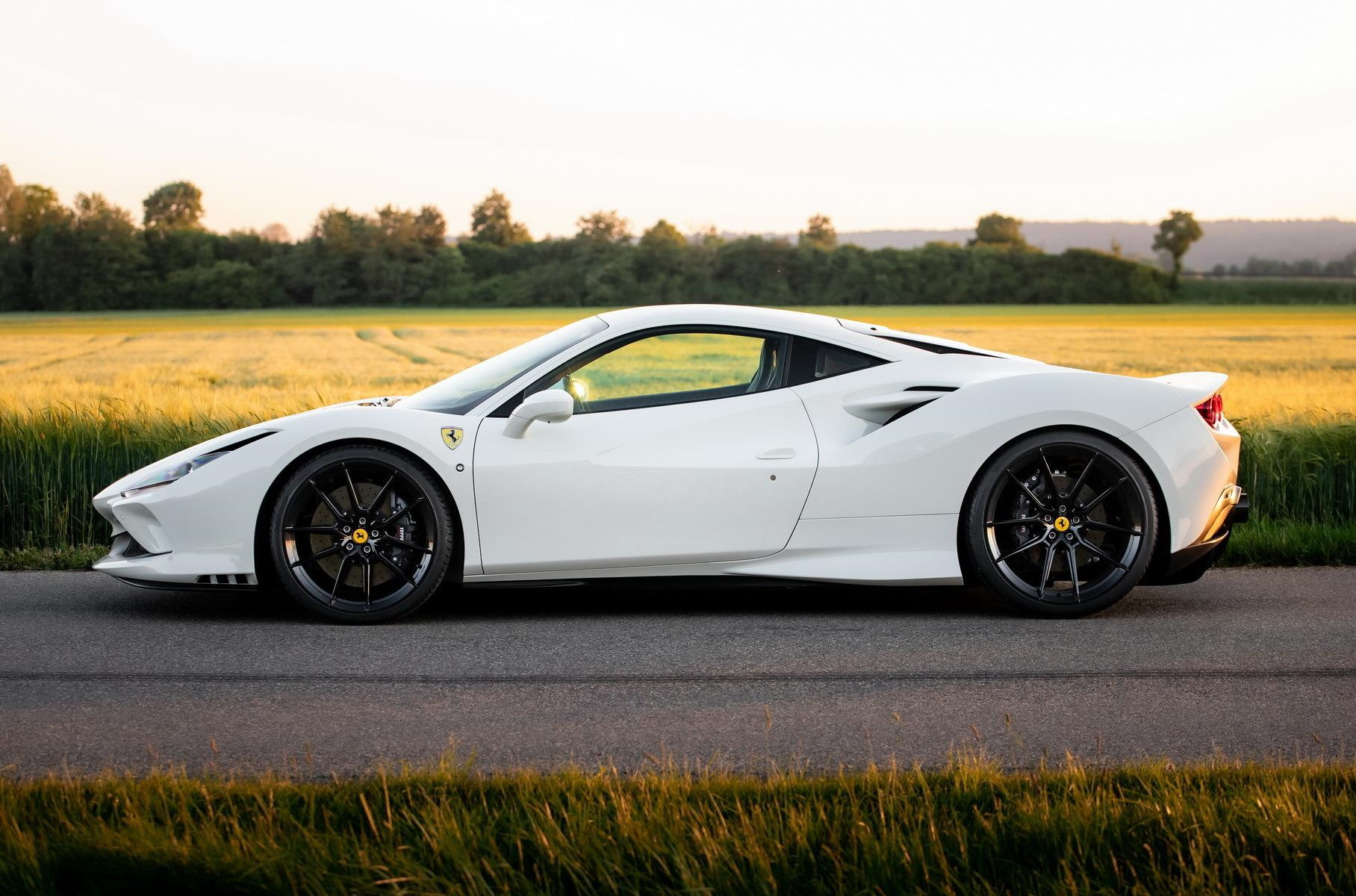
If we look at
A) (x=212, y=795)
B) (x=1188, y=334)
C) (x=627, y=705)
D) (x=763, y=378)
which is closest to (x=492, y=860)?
(x=212, y=795)

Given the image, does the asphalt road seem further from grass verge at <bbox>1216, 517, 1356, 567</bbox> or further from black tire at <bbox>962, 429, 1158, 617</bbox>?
grass verge at <bbox>1216, 517, 1356, 567</bbox>

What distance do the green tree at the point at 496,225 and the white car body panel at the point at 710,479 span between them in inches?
2025

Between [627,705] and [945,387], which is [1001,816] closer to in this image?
[627,705]

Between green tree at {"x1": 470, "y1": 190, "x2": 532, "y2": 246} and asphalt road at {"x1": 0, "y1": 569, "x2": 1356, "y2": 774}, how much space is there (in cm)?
5093

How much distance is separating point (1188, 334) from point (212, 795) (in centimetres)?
4182

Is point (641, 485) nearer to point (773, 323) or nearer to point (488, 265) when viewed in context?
point (773, 323)

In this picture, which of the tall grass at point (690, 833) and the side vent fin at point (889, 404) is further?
the side vent fin at point (889, 404)

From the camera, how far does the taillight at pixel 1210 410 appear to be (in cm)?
600

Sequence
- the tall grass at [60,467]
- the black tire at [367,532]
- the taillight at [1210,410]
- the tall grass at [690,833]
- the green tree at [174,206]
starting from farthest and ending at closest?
1. the green tree at [174,206]
2. the tall grass at [60,467]
3. the taillight at [1210,410]
4. the black tire at [367,532]
5. the tall grass at [690,833]

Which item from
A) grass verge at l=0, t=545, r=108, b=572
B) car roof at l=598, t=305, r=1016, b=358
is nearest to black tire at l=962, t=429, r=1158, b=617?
car roof at l=598, t=305, r=1016, b=358

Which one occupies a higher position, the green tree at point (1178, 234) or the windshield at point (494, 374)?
the green tree at point (1178, 234)

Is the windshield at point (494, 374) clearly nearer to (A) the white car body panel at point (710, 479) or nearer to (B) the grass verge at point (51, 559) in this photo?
(A) the white car body panel at point (710, 479)

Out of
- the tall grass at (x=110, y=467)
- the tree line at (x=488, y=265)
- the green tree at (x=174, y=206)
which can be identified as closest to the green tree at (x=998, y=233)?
the tree line at (x=488, y=265)

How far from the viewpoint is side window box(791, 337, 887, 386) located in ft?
19.5
